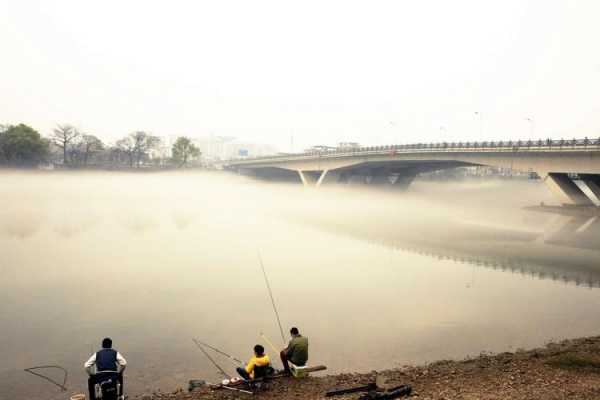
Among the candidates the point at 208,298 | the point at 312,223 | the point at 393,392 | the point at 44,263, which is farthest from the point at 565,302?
the point at 312,223

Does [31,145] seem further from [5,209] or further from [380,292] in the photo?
[380,292]

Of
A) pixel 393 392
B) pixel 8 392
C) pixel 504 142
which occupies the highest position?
pixel 504 142

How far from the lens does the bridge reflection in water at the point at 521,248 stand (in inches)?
1129

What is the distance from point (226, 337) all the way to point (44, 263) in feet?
55.1

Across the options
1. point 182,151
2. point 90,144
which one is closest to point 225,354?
point 90,144

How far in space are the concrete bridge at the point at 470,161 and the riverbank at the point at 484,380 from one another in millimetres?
49576

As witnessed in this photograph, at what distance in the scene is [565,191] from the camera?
202 ft

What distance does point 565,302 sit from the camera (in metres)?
21.5

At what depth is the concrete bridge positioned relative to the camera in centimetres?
5725

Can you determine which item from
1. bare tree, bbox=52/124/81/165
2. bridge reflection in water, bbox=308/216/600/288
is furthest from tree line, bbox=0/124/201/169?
bridge reflection in water, bbox=308/216/600/288

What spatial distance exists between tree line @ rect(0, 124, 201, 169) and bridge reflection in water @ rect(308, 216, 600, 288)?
9422cm

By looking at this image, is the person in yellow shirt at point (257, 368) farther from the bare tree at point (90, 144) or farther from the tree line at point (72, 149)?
the bare tree at point (90, 144)

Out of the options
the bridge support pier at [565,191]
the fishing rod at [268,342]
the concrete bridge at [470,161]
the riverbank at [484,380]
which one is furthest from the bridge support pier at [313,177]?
the riverbank at [484,380]

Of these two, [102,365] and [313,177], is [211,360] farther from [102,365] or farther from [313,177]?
[313,177]
